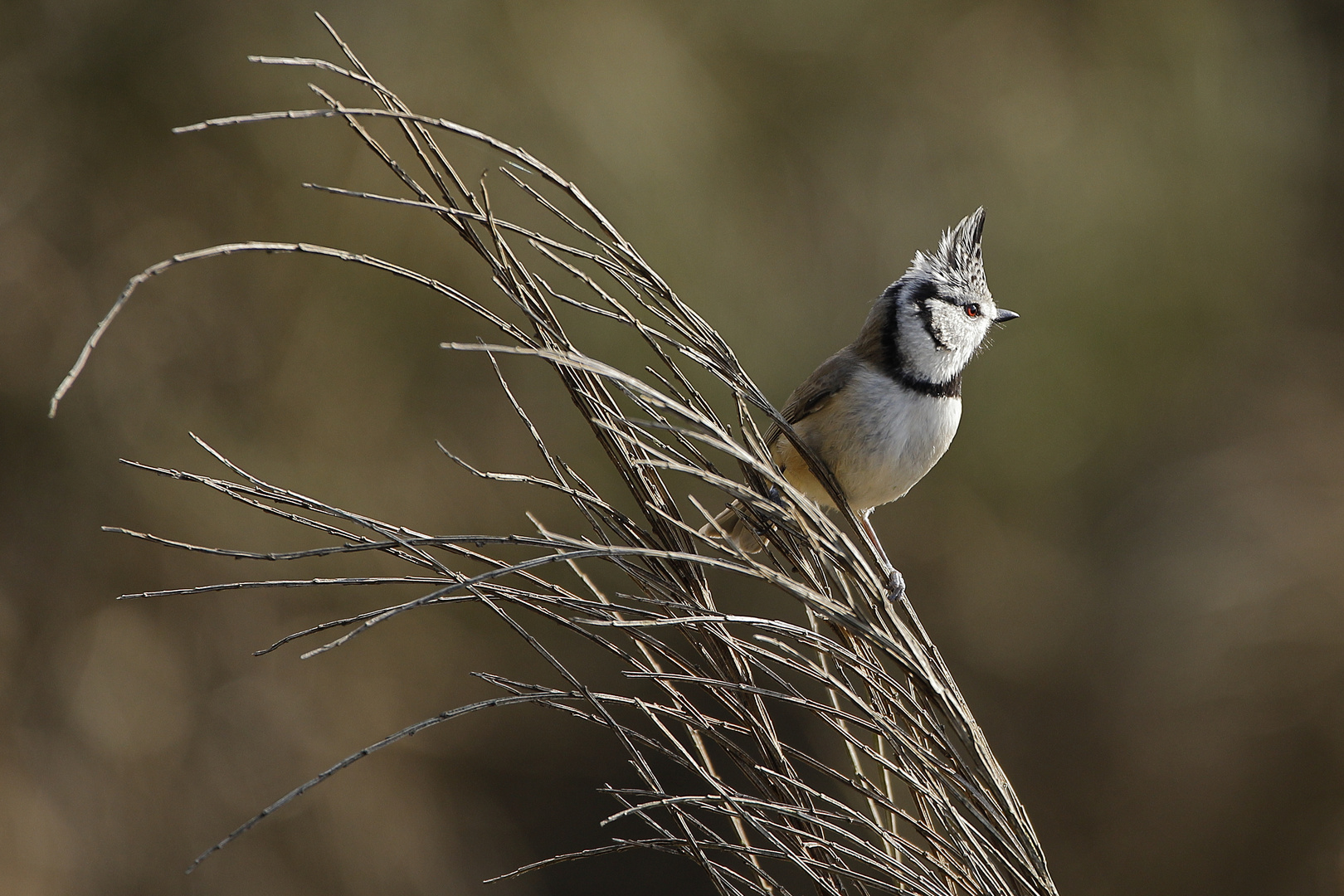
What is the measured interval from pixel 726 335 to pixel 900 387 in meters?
2.82

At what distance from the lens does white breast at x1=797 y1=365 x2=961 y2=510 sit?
7.20 ft

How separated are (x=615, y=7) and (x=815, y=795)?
4567 millimetres

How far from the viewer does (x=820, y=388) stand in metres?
2.36

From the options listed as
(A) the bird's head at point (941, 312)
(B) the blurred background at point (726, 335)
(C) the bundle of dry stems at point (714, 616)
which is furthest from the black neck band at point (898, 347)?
(B) the blurred background at point (726, 335)

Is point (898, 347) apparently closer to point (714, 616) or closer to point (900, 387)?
point (900, 387)

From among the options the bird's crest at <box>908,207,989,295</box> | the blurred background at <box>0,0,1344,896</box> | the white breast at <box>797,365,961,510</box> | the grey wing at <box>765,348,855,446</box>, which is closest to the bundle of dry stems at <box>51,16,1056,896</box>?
the white breast at <box>797,365,961,510</box>

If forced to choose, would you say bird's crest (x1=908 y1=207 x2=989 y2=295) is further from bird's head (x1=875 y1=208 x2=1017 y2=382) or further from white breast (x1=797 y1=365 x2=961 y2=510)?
white breast (x1=797 y1=365 x2=961 y2=510)

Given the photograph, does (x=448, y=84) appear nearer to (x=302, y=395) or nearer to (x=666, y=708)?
→ (x=302, y=395)

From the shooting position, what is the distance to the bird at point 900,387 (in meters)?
2.20

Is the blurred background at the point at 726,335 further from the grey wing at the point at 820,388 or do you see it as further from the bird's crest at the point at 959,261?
the bird's crest at the point at 959,261

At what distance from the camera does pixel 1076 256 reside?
5504mm

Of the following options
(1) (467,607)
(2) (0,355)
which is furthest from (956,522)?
(2) (0,355)

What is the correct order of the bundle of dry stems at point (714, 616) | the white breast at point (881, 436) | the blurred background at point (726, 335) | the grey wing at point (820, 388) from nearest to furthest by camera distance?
the bundle of dry stems at point (714, 616) < the white breast at point (881, 436) < the grey wing at point (820, 388) < the blurred background at point (726, 335)

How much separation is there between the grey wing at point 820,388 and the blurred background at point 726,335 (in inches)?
101
